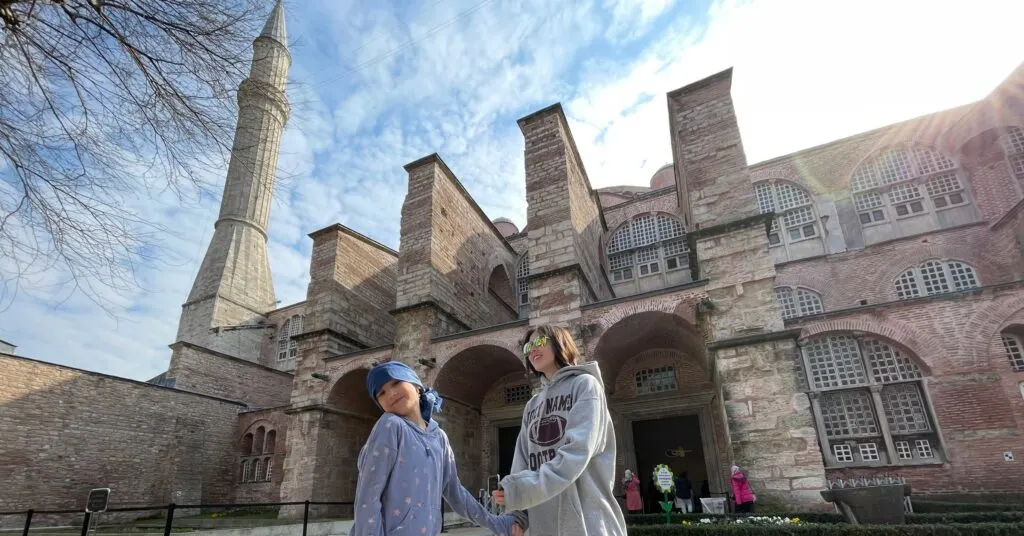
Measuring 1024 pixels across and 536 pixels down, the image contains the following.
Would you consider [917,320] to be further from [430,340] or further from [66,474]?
[66,474]

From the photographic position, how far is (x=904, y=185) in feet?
53.1

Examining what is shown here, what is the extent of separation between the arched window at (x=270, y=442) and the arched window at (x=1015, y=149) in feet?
81.6

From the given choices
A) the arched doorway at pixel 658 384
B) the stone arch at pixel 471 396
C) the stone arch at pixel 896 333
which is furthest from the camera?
the stone arch at pixel 471 396

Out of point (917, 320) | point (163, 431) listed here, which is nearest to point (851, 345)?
point (917, 320)

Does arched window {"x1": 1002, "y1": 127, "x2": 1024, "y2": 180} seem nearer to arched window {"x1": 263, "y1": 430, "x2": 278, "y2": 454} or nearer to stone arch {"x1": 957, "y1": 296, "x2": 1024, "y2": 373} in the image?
stone arch {"x1": 957, "y1": 296, "x2": 1024, "y2": 373}

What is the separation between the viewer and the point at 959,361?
35.7 feet

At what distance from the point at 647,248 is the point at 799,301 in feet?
17.3

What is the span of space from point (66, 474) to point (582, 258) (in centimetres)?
1439

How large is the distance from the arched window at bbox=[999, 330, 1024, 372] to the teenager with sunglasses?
541 inches

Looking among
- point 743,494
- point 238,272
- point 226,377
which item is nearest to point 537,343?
point 743,494

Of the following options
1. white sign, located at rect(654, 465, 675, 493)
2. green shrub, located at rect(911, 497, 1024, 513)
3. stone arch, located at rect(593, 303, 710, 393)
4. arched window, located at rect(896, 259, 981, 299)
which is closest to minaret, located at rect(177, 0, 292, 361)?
stone arch, located at rect(593, 303, 710, 393)

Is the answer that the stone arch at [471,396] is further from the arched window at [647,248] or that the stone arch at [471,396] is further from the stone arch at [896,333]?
the stone arch at [896,333]

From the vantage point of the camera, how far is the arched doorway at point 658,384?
35.0 feet

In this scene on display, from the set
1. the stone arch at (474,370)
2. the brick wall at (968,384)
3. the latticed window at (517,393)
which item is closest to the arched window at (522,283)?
the latticed window at (517,393)
